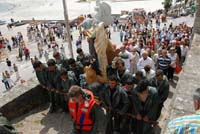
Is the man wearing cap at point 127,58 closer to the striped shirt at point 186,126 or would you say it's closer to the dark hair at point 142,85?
the dark hair at point 142,85

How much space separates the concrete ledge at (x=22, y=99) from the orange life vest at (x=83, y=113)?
2204 millimetres

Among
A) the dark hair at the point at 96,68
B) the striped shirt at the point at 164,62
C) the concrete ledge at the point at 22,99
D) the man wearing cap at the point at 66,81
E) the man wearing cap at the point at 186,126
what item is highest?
the man wearing cap at the point at 186,126

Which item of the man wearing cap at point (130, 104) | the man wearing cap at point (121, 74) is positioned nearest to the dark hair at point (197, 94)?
the man wearing cap at point (130, 104)

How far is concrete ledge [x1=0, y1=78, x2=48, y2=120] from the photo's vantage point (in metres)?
6.39

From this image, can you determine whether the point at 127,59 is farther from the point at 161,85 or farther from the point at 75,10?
the point at 75,10

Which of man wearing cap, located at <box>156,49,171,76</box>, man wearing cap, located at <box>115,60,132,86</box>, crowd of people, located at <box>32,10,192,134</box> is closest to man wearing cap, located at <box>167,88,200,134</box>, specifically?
crowd of people, located at <box>32,10,192,134</box>

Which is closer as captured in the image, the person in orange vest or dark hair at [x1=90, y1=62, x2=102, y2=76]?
the person in orange vest

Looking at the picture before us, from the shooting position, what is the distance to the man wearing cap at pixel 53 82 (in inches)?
263

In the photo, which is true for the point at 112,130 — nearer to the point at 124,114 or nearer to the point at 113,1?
the point at 124,114

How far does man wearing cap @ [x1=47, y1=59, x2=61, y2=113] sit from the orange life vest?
75.5 inches

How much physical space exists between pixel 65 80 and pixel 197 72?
3.07m

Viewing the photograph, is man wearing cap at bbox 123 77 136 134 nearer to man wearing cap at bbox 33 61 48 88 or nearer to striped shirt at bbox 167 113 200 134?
man wearing cap at bbox 33 61 48 88

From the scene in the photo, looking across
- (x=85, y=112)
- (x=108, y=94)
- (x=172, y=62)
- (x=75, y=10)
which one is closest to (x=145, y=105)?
(x=108, y=94)

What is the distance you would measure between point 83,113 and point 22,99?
2532 millimetres
